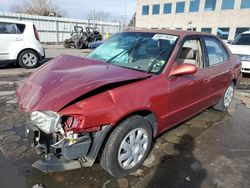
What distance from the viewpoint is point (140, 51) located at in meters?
3.31

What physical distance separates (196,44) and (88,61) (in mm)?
1774

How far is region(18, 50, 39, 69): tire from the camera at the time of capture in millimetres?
8555

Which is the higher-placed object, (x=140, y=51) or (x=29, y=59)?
(x=140, y=51)

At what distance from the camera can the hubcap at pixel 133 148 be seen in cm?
259

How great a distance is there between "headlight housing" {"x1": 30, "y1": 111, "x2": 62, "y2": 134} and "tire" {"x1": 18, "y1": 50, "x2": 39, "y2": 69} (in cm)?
705

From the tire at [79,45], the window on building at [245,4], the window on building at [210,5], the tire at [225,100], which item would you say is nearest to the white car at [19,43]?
the tire at [225,100]

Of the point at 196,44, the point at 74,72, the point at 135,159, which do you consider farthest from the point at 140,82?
the point at 196,44

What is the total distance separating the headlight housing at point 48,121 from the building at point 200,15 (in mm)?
31402

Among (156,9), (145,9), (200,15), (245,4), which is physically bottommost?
(200,15)

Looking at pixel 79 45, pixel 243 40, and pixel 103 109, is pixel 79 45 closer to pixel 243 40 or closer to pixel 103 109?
pixel 243 40

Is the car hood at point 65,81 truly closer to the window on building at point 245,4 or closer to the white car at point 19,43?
the white car at point 19,43

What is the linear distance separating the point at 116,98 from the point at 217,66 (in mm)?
2479

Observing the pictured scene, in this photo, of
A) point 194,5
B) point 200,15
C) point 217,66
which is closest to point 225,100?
point 217,66

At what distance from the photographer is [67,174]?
2711mm
